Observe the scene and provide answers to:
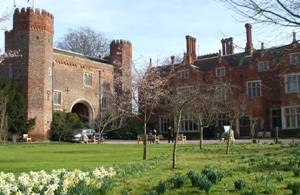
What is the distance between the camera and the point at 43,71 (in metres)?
45.2

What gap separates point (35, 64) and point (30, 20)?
4.40 m

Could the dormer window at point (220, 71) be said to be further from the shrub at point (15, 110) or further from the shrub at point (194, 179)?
the shrub at point (194, 179)

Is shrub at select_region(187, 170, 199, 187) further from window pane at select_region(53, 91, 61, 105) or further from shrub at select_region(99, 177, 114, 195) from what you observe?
window pane at select_region(53, 91, 61, 105)

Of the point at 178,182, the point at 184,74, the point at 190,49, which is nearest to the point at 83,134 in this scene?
the point at 184,74

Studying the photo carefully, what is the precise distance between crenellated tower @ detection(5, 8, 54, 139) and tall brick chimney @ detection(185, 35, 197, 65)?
16085 mm

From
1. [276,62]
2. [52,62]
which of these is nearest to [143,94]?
[276,62]

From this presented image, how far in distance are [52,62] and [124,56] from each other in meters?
12.5

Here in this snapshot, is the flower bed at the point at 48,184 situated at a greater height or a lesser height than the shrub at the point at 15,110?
lesser

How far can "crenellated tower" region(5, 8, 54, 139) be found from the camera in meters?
44.4

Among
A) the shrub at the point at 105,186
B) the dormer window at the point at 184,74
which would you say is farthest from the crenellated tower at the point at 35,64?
the shrub at the point at 105,186

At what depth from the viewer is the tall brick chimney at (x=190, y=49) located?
5355cm

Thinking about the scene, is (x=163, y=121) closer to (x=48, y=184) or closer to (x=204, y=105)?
(x=204, y=105)

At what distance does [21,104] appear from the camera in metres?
43.2

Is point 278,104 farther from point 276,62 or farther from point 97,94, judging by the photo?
point 276,62
